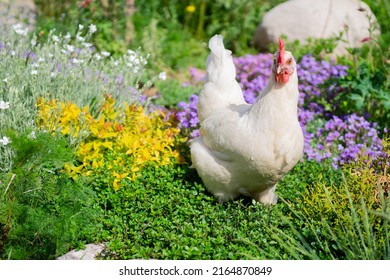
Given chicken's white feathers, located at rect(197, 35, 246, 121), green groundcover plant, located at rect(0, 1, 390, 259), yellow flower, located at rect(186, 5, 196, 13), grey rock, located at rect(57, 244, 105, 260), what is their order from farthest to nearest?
yellow flower, located at rect(186, 5, 196, 13), chicken's white feathers, located at rect(197, 35, 246, 121), grey rock, located at rect(57, 244, 105, 260), green groundcover plant, located at rect(0, 1, 390, 259)

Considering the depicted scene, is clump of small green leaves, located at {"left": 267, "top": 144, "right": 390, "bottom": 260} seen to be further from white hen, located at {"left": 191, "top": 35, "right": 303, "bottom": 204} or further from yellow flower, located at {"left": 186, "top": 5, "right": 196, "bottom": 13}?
yellow flower, located at {"left": 186, "top": 5, "right": 196, "bottom": 13}

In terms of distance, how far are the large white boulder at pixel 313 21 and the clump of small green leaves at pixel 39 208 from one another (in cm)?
449

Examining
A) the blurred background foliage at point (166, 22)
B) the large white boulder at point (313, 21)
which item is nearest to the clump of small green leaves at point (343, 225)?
the blurred background foliage at point (166, 22)

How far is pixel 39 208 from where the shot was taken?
359 cm

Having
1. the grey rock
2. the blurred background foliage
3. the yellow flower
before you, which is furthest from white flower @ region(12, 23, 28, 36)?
the yellow flower

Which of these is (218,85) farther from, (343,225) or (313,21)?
(313,21)

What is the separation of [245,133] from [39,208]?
127 centimetres

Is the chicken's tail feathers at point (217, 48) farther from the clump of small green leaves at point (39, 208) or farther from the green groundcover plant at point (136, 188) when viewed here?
the clump of small green leaves at point (39, 208)

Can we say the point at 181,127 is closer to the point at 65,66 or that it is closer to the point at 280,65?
the point at 65,66

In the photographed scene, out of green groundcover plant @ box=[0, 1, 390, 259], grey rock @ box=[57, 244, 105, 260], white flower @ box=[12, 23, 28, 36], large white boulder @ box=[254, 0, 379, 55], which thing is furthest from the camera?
large white boulder @ box=[254, 0, 379, 55]

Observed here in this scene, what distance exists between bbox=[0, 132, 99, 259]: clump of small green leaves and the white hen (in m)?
0.82

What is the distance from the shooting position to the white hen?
3631 millimetres

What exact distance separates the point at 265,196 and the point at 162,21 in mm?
4892

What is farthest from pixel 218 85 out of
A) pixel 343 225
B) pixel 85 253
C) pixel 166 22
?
pixel 166 22
